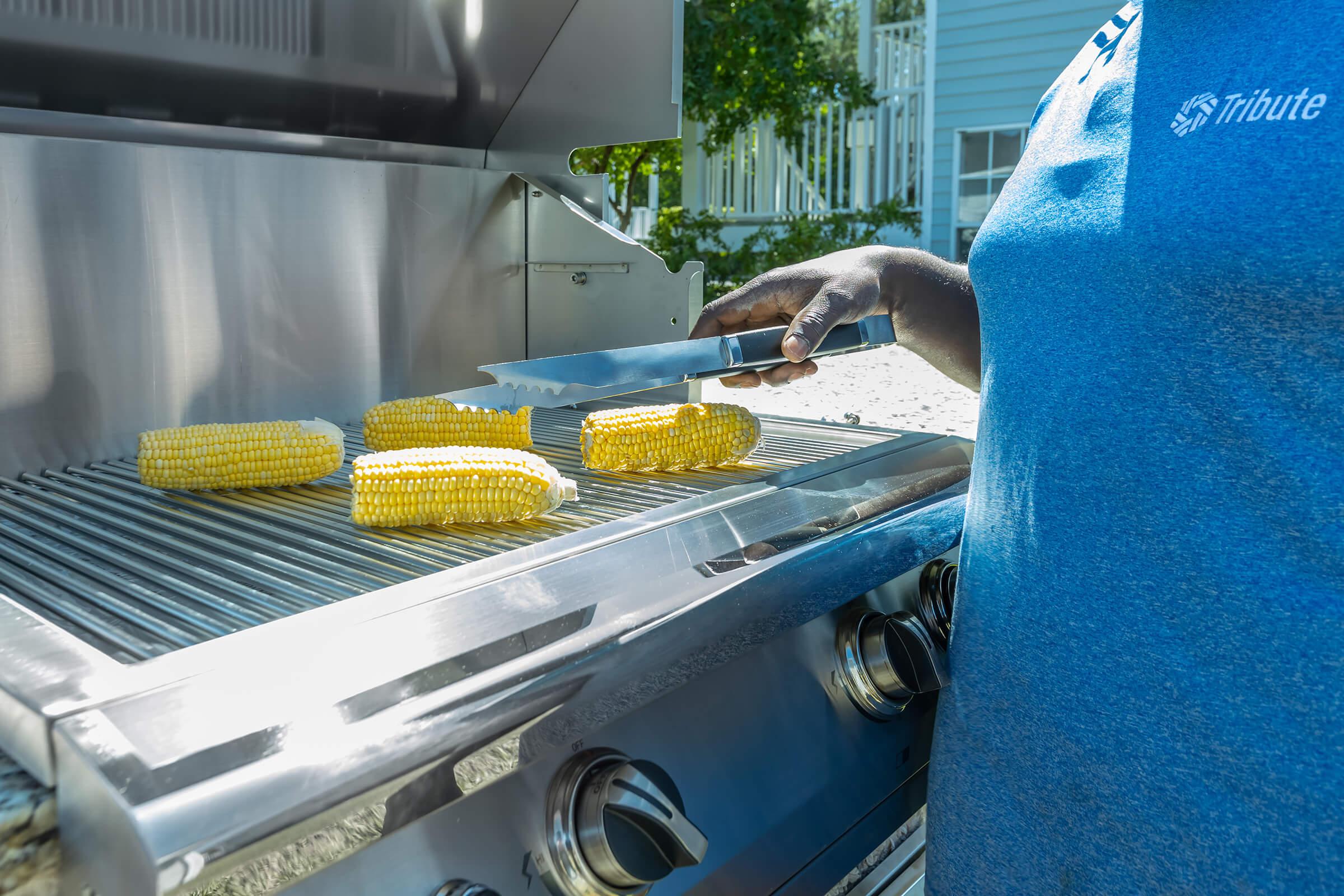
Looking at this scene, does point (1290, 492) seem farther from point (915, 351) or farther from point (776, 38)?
point (776, 38)

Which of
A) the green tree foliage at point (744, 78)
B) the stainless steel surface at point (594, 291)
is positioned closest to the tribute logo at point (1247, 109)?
the stainless steel surface at point (594, 291)

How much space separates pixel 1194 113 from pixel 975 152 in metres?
8.36


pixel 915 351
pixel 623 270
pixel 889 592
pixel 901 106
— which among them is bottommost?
pixel 889 592

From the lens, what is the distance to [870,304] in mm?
1360

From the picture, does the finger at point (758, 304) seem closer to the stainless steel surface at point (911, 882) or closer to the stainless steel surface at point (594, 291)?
the stainless steel surface at point (594, 291)

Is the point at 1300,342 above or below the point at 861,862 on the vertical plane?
above

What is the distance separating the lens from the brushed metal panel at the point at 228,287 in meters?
1.37

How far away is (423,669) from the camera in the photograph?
669 millimetres

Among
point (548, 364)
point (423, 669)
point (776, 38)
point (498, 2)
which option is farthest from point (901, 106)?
point (423, 669)

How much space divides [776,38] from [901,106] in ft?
5.59

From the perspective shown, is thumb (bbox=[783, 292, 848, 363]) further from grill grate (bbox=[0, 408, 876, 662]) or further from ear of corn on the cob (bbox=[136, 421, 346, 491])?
ear of corn on the cob (bbox=[136, 421, 346, 491])

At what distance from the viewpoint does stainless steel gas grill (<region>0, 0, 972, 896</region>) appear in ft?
1.96

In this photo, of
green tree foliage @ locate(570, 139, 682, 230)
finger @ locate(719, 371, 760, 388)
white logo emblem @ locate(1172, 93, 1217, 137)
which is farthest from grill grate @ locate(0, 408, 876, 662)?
green tree foliage @ locate(570, 139, 682, 230)

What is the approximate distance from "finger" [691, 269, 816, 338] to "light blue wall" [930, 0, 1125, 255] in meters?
7.32
